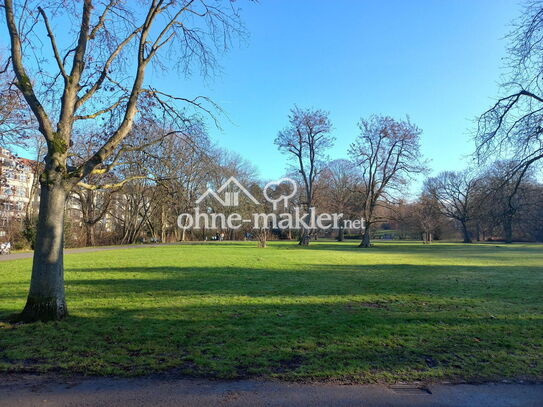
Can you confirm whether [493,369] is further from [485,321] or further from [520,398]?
[485,321]

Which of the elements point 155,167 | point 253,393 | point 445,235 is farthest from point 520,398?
point 445,235

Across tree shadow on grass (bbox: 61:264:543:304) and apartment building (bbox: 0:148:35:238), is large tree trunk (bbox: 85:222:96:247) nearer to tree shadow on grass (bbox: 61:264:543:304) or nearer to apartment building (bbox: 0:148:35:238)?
apartment building (bbox: 0:148:35:238)

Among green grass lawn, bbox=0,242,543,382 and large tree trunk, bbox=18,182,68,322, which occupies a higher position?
large tree trunk, bbox=18,182,68,322

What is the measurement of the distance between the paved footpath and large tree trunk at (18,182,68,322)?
232cm

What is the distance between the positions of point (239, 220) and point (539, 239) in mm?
51110

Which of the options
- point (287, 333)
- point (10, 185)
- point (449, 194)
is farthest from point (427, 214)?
point (287, 333)

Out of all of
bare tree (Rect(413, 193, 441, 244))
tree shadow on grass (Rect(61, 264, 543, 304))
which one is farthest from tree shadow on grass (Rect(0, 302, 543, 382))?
bare tree (Rect(413, 193, 441, 244))

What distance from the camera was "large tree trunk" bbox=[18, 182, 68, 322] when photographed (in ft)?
19.0

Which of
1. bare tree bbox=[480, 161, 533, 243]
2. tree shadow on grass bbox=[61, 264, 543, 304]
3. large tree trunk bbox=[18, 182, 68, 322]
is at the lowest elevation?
tree shadow on grass bbox=[61, 264, 543, 304]

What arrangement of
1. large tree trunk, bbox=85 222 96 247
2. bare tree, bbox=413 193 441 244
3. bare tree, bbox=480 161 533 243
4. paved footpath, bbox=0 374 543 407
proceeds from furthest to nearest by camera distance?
bare tree, bbox=413 193 441 244 → large tree trunk, bbox=85 222 96 247 → bare tree, bbox=480 161 533 243 → paved footpath, bbox=0 374 543 407

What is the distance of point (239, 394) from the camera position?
3.36 m

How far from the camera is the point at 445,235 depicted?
7006 centimetres

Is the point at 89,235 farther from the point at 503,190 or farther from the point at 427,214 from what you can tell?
the point at 427,214

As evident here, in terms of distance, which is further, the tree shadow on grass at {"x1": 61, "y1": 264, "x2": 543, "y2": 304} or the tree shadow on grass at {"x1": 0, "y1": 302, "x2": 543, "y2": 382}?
the tree shadow on grass at {"x1": 61, "y1": 264, "x2": 543, "y2": 304}
